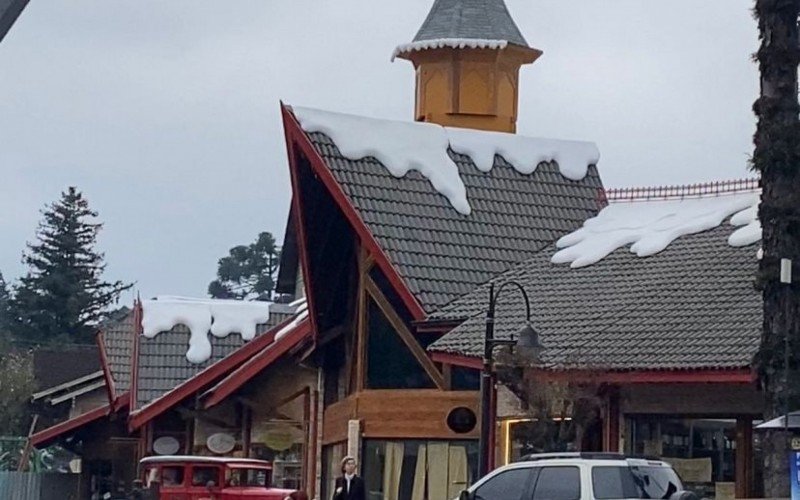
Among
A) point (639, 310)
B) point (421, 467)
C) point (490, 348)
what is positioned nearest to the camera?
point (490, 348)

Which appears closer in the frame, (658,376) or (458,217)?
(658,376)

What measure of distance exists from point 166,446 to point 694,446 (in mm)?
19228

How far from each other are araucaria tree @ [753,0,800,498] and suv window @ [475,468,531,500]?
2.57m

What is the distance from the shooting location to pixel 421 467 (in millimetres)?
28797

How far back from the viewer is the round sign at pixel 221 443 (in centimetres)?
3819

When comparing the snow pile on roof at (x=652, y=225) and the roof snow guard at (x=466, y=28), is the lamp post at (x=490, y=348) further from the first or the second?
the roof snow guard at (x=466, y=28)

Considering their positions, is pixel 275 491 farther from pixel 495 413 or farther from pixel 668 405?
pixel 668 405

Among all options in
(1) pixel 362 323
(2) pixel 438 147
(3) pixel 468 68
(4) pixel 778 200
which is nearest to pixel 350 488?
(4) pixel 778 200

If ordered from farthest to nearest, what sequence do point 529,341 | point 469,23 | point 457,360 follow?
1. point 469,23
2. point 457,360
3. point 529,341

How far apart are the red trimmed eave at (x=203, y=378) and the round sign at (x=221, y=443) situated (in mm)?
1184

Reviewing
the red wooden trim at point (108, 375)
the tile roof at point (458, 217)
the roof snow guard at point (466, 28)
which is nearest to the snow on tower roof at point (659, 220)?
the tile roof at point (458, 217)

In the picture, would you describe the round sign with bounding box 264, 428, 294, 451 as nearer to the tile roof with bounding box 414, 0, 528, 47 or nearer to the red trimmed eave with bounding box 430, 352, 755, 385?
the tile roof with bounding box 414, 0, 528, 47

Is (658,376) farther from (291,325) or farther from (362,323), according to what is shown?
Result: (291,325)

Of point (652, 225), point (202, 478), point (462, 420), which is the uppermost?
point (652, 225)
